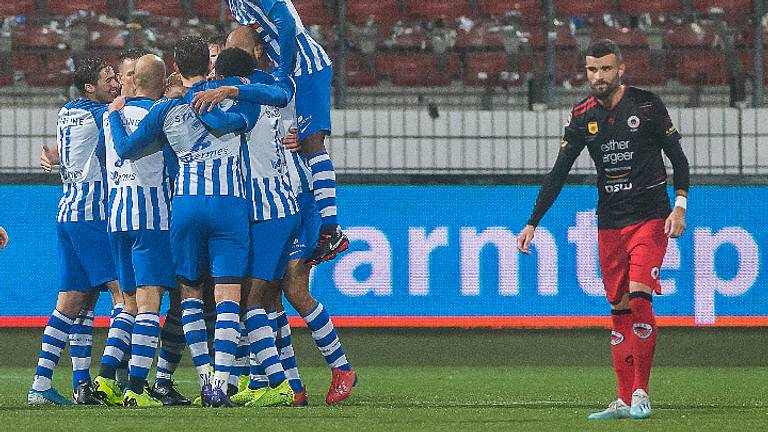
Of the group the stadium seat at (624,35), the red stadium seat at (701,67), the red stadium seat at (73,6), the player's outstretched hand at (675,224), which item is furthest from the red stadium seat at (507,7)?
the player's outstretched hand at (675,224)

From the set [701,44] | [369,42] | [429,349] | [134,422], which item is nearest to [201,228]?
[134,422]

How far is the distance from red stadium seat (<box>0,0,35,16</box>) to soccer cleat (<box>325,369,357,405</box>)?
7833 mm

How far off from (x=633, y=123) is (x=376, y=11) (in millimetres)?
7710

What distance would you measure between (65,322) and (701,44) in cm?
750

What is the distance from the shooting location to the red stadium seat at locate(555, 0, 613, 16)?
42.5ft

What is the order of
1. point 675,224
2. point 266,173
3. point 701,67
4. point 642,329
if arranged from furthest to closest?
point 701,67 < point 266,173 < point 642,329 < point 675,224

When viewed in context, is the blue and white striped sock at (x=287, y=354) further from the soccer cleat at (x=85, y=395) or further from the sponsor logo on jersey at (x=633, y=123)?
the sponsor logo on jersey at (x=633, y=123)

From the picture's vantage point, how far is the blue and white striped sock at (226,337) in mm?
6066

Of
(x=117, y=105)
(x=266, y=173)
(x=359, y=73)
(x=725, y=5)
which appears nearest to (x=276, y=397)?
(x=266, y=173)

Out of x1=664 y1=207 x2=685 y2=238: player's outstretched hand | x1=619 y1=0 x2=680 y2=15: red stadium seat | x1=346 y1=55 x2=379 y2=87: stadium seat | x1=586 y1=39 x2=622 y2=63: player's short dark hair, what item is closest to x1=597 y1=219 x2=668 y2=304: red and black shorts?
x1=664 y1=207 x2=685 y2=238: player's outstretched hand

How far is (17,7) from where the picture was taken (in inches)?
526

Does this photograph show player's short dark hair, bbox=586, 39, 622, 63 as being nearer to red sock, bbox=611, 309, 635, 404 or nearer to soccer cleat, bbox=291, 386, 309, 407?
red sock, bbox=611, 309, 635, 404

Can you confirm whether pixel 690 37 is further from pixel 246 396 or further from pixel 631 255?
pixel 246 396

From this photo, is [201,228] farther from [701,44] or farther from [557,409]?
[701,44]
